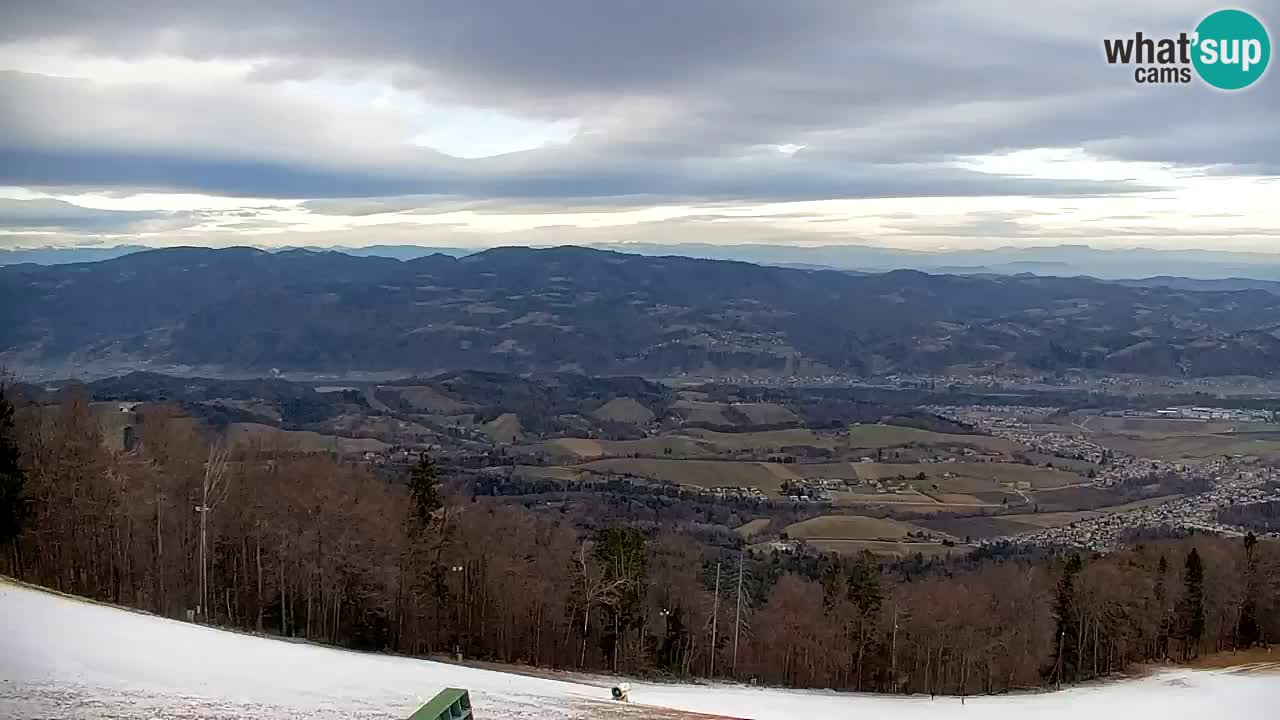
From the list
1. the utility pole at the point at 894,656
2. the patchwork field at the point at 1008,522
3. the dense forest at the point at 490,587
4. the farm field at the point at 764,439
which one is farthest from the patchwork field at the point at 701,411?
the utility pole at the point at 894,656

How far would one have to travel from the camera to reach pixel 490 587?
3797 cm

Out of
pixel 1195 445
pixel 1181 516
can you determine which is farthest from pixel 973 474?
pixel 1195 445

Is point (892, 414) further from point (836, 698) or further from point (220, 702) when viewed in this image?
point (220, 702)

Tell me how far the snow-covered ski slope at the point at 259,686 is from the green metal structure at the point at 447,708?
411 cm

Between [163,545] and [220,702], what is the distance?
61.8 ft

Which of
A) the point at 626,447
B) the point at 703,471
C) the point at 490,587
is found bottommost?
the point at 626,447

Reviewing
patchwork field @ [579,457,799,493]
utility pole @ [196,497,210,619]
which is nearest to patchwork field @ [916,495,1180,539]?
patchwork field @ [579,457,799,493]

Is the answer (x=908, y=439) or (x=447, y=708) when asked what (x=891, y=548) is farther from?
(x=447, y=708)

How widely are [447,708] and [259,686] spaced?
697cm

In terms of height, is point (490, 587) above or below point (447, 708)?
below

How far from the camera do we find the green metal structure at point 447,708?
44.9 feet

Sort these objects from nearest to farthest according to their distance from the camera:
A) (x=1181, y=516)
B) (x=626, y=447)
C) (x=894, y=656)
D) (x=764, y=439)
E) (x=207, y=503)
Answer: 1. (x=207, y=503)
2. (x=894, y=656)
3. (x=1181, y=516)
4. (x=626, y=447)
5. (x=764, y=439)

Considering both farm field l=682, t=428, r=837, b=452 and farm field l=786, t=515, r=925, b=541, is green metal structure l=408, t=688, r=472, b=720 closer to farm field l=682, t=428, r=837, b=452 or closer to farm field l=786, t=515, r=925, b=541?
farm field l=786, t=515, r=925, b=541

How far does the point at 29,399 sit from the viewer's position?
113 feet
